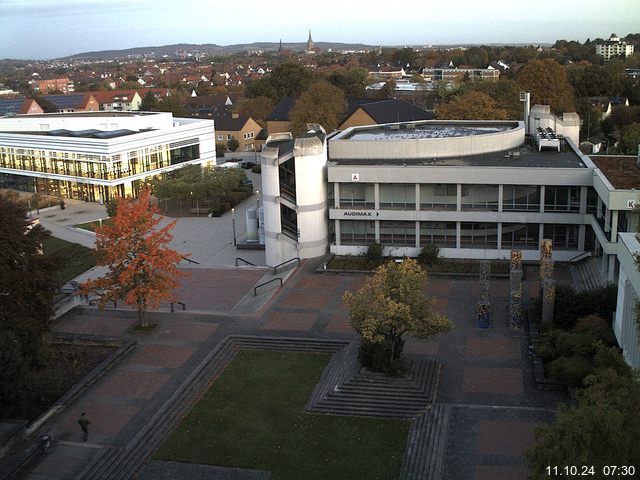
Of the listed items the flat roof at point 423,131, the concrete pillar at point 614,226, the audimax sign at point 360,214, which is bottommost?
the audimax sign at point 360,214

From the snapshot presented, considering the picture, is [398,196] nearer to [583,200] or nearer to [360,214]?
[360,214]

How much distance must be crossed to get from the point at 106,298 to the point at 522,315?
16.8 meters

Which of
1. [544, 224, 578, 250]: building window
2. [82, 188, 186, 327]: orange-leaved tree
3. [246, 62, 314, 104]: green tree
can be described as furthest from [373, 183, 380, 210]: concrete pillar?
[246, 62, 314, 104]: green tree

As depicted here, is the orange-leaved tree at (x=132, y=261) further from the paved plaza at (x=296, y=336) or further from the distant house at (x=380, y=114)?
the distant house at (x=380, y=114)

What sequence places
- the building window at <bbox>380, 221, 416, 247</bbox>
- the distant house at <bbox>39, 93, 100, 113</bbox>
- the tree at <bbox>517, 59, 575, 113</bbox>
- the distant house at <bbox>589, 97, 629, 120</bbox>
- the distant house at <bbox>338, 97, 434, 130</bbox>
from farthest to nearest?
the distant house at <bbox>39, 93, 100, 113</bbox> < the distant house at <bbox>589, 97, 629, 120</bbox> < the distant house at <bbox>338, 97, 434, 130</bbox> < the tree at <bbox>517, 59, 575, 113</bbox> < the building window at <bbox>380, 221, 416, 247</bbox>

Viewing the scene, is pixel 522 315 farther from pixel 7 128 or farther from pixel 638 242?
pixel 7 128

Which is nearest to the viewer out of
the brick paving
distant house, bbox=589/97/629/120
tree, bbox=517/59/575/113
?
the brick paving

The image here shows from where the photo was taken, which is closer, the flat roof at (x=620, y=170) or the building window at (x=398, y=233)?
the flat roof at (x=620, y=170)

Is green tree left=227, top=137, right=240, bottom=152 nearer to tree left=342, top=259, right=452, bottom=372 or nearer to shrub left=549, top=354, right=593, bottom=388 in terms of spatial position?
tree left=342, top=259, right=452, bottom=372

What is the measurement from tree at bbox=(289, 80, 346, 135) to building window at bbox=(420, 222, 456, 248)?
104ft

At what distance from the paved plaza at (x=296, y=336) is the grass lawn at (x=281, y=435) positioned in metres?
1.25

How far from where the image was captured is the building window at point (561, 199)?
35688 millimetres

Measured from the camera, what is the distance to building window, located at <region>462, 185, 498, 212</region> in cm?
3659

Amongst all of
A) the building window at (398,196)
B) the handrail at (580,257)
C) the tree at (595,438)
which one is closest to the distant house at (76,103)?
the building window at (398,196)
